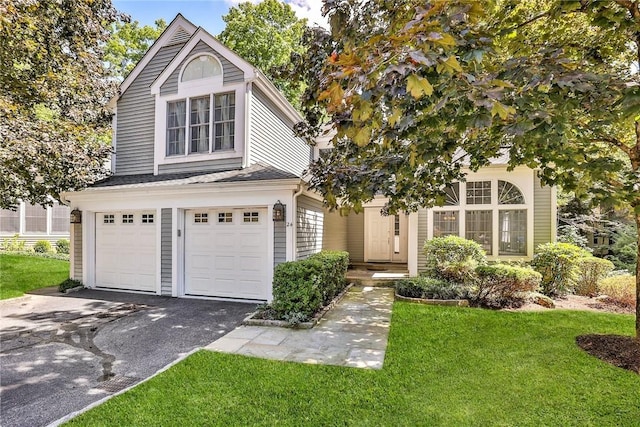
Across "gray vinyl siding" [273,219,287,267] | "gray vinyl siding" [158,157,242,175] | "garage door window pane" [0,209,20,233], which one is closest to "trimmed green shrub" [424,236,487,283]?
"gray vinyl siding" [273,219,287,267]

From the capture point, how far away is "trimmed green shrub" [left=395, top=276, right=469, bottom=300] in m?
7.67

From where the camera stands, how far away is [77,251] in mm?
9562

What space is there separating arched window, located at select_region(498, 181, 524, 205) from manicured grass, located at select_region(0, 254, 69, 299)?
1300 centimetres

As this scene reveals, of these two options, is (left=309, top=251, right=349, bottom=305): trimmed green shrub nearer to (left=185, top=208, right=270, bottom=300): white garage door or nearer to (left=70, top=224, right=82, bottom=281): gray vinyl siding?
(left=185, top=208, right=270, bottom=300): white garage door

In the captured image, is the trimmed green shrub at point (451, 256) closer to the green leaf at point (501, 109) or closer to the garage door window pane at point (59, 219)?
the green leaf at point (501, 109)

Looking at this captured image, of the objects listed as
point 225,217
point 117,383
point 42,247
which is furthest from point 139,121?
point 42,247

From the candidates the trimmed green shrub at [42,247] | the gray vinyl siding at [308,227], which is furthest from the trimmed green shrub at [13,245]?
the gray vinyl siding at [308,227]

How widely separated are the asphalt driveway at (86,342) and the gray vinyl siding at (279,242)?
4.14ft

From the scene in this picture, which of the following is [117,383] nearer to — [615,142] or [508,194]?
[615,142]

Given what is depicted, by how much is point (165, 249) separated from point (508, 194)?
9.57 metres

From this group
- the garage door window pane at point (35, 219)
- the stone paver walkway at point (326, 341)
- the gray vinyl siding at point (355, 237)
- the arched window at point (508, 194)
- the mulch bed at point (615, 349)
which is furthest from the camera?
the garage door window pane at point (35, 219)

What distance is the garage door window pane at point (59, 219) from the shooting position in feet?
59.2

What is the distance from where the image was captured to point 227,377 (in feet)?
12.6

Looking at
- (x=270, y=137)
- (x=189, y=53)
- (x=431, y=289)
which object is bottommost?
(x=431, y=289)
